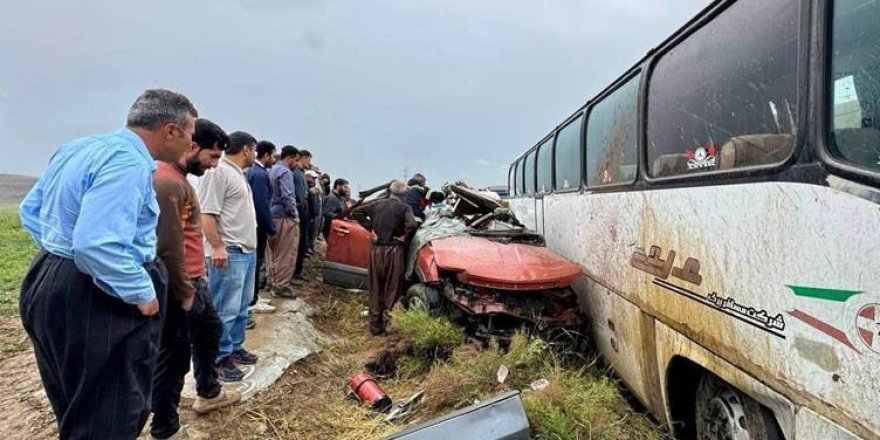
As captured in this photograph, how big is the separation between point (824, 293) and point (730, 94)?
110cm

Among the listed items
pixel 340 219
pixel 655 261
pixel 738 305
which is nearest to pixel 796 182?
pixel 738 305

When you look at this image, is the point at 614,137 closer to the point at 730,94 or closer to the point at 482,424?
the point at 730,94

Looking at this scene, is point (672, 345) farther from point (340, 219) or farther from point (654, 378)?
point (340, 219)

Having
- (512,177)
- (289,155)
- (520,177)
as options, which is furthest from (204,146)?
(512,177)

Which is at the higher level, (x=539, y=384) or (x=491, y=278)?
(x=491, y=278)

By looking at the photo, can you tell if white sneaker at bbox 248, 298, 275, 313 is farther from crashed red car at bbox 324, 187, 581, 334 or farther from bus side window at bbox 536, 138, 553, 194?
bus side window at bbox 536, 138, 553, 194

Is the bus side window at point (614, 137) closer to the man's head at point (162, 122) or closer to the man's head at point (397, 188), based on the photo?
the man's head at point (397, 188)

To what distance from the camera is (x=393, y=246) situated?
588cm

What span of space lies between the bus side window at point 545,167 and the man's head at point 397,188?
1.95 metres

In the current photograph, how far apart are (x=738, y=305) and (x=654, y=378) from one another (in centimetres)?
104

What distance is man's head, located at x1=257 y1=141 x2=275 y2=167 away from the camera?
18.1ft

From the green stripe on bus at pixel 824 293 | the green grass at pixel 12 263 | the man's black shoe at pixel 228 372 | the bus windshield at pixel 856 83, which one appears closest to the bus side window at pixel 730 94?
the bus windshield at pixel 856 83

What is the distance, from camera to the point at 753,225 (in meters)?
1.88

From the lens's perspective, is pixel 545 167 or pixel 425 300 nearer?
pixel 425 300
